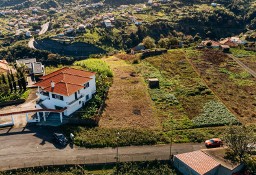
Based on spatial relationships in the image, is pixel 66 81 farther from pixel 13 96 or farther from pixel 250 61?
pixel 250 61

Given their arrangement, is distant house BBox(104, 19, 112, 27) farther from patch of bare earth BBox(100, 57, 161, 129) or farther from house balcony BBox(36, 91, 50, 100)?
house balcony BBox(36, 91, 50, 100)

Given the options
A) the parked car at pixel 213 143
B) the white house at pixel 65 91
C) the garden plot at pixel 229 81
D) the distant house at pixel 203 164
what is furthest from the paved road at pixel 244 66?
the white house at pixel 65 91

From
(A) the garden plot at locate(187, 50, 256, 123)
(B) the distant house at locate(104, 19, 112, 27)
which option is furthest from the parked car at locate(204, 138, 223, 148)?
(B) the distant house at locate(104, 19, 112, 27)

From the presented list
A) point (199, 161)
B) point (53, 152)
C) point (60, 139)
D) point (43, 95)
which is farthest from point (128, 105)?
point (199, 161)

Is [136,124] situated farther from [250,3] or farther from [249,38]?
[250,3]

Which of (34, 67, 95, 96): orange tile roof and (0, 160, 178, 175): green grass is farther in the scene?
(34, 67, 95, 96): orange tile roof

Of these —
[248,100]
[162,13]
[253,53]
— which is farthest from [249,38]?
[248,100]
